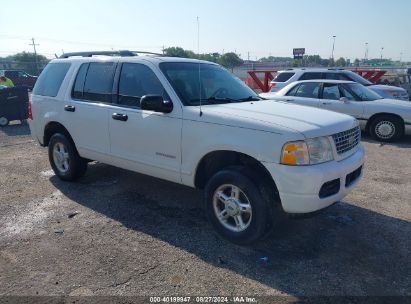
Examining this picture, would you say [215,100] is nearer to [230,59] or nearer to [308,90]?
[308,90]

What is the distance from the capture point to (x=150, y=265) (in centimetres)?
344

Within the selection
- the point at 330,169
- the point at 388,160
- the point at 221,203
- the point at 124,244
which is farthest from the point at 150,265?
the point at 388,160


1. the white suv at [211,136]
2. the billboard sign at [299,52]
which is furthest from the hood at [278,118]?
the billboard sign at [299,52]

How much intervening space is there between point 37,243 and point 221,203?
80.6 inches

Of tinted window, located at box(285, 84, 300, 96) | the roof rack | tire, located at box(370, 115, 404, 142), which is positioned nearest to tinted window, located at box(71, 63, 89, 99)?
the roof rack

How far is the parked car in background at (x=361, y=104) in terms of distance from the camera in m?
8.73

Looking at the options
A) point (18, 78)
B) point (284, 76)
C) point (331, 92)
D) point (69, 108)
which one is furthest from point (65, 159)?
point (18, 78)

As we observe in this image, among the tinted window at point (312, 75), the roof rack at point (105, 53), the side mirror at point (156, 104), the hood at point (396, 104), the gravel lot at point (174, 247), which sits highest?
the roof rack at point (105, 53)

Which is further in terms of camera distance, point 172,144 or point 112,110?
point 112,110

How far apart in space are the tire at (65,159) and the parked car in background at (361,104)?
5978 mm

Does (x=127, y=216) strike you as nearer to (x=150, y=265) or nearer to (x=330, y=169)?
(x=150, y=265)

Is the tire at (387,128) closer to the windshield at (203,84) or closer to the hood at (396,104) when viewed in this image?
the hood at (396,104)

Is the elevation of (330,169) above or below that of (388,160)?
above

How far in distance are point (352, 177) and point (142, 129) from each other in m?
2.47
